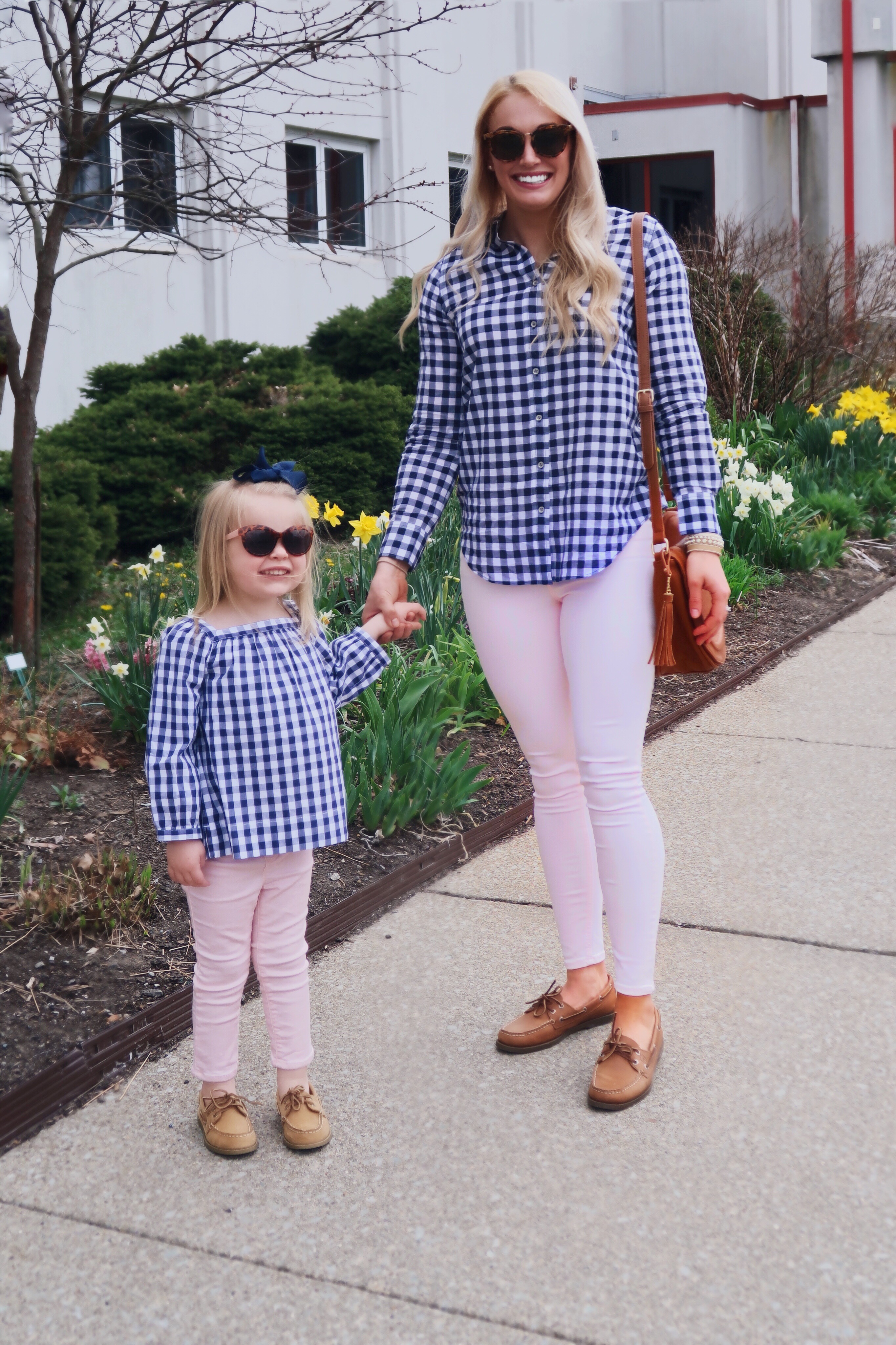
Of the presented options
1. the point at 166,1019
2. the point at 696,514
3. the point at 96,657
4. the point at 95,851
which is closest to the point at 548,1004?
the point at 166,1019

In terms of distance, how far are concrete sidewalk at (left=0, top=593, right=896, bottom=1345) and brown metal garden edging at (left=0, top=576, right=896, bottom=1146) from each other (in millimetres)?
66

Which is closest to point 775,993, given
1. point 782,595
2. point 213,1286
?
point 213,1286

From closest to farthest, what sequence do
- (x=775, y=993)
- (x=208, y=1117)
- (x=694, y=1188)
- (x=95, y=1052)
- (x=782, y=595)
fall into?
(x=694, y=1188), (x=208, y=1117), (x=95, y=1052), (x=775, y=993), (x=782, y=595)

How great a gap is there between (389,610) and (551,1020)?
903mm

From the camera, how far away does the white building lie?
33.8 feet

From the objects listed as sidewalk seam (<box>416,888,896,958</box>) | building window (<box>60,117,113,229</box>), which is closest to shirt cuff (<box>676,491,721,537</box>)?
sidewalk seam (<box>416,888,896,958</box>)

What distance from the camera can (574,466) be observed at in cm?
246

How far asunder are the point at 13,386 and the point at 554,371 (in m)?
3.24

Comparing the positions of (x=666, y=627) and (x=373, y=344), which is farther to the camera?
(x=373, y=344)

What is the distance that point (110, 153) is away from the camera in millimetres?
9711

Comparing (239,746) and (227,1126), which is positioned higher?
(239,746)

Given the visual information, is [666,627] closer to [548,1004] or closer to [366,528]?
[548,1004]

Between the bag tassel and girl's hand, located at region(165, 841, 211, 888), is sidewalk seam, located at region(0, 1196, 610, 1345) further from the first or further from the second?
the bag tassel

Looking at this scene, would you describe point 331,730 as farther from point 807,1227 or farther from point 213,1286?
point 807,1227
